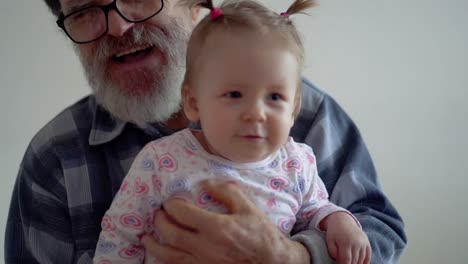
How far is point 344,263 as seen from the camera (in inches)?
28.8

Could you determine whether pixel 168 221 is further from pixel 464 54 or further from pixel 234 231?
pixel 464 54

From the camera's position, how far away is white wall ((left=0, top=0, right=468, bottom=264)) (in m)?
1.59

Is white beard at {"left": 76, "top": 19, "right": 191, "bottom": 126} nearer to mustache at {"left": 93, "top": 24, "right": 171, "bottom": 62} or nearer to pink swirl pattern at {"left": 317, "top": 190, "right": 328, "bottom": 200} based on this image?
mustache at {"left": 93, "top": 24, "right": 171, "bottom": 62}

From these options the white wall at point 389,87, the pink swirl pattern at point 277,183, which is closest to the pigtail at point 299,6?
the pink swirl pattern at point 277,183

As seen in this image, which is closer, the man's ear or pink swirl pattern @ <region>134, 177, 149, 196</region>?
pink swirl pattern @ <region>134, 177, 149, 196</region>

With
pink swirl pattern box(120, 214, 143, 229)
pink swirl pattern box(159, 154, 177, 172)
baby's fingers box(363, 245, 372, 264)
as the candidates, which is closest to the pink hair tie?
pink swirl pattern box(159, 154, 177, 172)

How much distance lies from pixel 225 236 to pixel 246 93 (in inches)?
10.8

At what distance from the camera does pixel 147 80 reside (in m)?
1.08

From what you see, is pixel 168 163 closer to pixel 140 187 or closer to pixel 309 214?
pixel 140 187

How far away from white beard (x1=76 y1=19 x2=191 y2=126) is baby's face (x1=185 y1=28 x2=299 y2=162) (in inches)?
14.5

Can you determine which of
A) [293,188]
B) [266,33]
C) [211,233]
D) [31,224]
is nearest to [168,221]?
[211,233]

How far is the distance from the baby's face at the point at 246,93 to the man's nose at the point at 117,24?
39 centimetres

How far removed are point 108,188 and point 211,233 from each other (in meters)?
0.43

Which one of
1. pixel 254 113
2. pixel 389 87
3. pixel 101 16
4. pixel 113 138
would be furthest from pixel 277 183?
pixel 389 87
